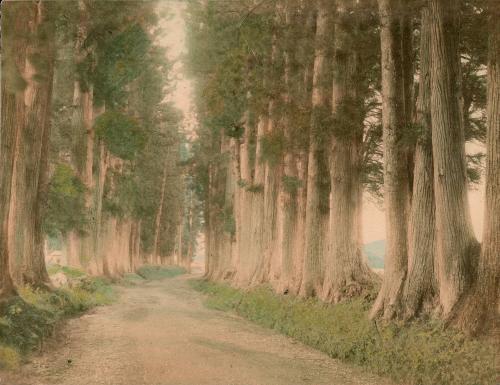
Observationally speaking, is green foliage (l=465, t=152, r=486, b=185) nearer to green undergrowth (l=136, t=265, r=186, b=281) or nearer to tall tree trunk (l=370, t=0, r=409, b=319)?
tall tree trunk (l=370, t=0, r=409, b=319)

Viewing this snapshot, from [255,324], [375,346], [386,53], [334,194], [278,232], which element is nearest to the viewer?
[375,346]

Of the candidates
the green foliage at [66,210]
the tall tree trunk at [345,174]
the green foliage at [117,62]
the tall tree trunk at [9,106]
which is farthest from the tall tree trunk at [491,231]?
the green foliage at [66,210]

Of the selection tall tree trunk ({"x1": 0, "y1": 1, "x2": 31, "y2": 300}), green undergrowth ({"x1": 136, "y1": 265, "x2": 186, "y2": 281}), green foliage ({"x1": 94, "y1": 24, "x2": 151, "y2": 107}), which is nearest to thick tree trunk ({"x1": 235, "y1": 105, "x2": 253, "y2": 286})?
green foliage ({"x1": 94, "y1": 24, "x2": 151, "y2": 107})

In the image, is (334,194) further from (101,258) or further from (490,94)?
(101,258)

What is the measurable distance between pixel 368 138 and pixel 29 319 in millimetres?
11693

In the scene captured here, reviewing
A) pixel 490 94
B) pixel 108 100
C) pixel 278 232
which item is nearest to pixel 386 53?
pixel 490 94

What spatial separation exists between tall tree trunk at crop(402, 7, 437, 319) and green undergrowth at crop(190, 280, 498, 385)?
1.91ft

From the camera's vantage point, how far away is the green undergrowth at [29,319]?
8739 mm

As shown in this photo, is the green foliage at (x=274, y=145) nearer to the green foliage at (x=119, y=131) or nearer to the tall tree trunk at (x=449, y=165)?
the green foliage at (x=119, y=131)

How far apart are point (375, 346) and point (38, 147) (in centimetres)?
960

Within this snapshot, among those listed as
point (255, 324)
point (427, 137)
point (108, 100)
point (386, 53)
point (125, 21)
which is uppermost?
point (125, 21)

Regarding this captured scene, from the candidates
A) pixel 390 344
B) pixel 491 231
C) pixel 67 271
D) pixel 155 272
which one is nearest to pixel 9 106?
pixel 390 344

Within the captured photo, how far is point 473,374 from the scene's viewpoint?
708cm

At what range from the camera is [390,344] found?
9.02 meters
